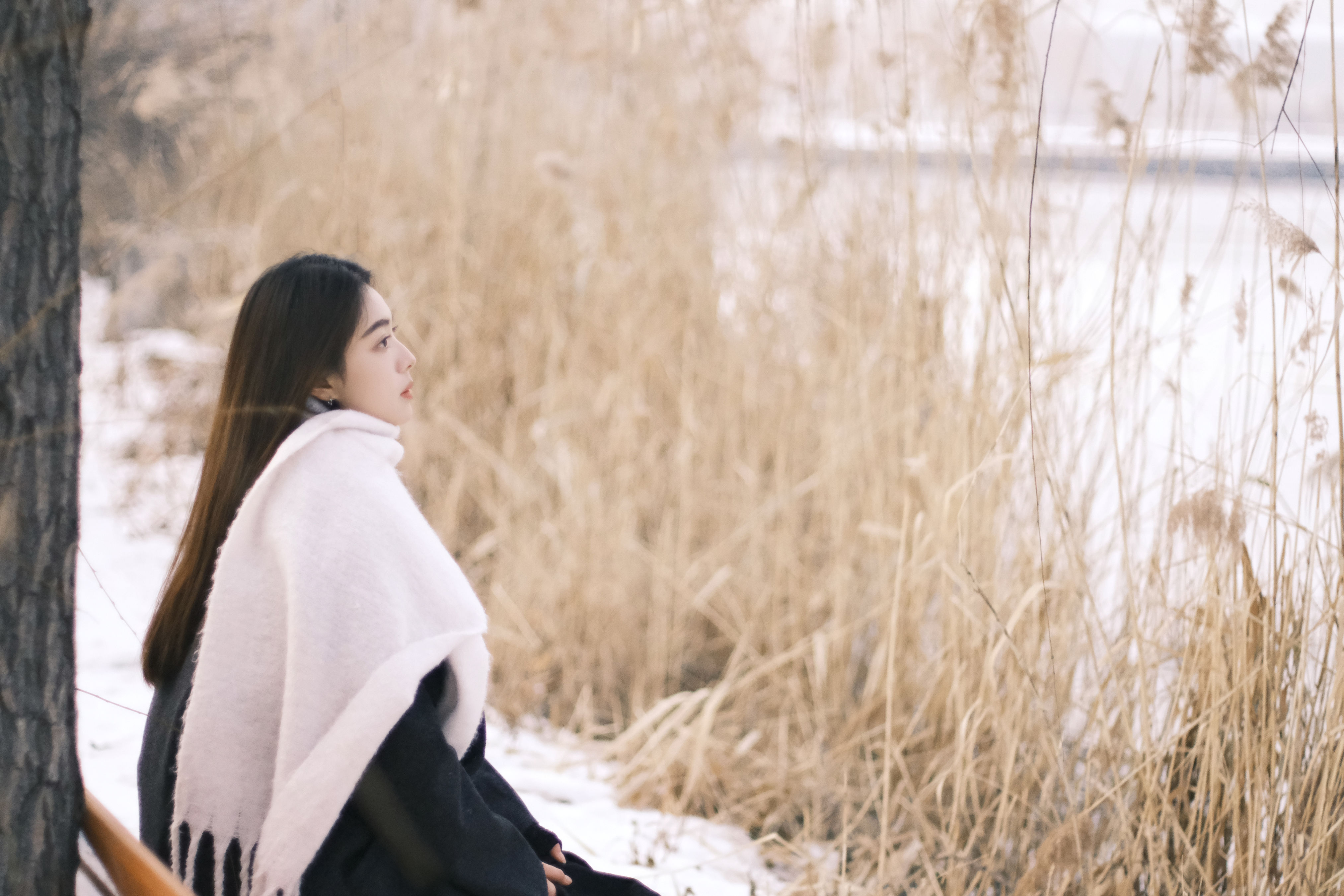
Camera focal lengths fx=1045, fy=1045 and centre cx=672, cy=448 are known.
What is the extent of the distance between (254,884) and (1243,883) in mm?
1243

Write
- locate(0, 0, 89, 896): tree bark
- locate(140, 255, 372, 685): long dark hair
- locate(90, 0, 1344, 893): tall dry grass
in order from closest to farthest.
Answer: locate(0, 0, 89, 896): tree bark → locate(140, 255, 372, 685): long dark hair → locate(90, 0, 1344, 893): tall dry grass

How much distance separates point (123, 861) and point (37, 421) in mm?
442

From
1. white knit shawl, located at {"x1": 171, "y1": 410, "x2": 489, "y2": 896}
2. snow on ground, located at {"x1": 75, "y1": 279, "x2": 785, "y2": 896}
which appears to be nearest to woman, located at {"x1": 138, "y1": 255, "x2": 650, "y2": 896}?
white knit shawl, located at {"x1": 171, "y1": 410, "x2": 489, "y2": 896}

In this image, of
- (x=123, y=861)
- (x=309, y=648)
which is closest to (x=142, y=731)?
(x=123, y=861)

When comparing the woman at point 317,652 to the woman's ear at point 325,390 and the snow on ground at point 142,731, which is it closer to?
the woman's ear at point 325,390

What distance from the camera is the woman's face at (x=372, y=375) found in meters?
1.19

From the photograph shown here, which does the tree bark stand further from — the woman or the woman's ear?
the woman's ear

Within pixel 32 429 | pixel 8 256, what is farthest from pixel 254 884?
pixel 8 256

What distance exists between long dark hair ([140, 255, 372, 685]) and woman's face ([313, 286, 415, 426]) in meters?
0.01

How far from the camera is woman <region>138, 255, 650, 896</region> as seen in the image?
1.05m

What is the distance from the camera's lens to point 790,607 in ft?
8.19

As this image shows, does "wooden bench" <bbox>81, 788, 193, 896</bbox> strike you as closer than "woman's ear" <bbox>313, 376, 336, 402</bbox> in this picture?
Yes

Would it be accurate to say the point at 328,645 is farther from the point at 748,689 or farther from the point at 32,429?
the point at 748,689

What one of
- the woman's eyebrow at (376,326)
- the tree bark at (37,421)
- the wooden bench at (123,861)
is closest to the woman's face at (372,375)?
the woman's eyebrow at (376,326)
